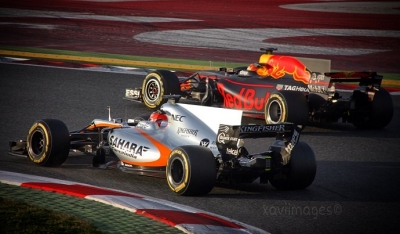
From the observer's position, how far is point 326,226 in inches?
316

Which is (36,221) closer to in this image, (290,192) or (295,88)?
(290,192)

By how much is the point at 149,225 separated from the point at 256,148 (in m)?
4.72

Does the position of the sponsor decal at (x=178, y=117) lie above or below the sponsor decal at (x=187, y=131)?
above

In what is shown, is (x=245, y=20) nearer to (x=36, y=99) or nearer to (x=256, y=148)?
(x=36, y=99)

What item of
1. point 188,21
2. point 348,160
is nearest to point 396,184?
point 348,160

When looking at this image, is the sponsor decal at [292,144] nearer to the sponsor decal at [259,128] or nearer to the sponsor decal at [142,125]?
the sponsor decal at [259,128]

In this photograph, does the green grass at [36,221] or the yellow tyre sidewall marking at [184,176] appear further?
the yellow tyre sidewall marking at [184,176]

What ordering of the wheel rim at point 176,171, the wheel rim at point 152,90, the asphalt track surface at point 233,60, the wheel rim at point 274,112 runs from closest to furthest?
the asphalt track surface at point 233,60, the wheel rim at point 176,171, the wheel rim at point 274,112, the wheel rim at point 152,90

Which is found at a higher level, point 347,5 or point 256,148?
point 347,5

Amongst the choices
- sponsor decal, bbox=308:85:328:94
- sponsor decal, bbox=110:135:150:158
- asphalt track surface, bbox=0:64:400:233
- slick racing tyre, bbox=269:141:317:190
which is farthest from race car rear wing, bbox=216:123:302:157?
sponsor decal, bbox=308:85:328:94

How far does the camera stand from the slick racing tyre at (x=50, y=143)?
32.9ft

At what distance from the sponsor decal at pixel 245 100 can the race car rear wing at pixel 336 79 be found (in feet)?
2.63

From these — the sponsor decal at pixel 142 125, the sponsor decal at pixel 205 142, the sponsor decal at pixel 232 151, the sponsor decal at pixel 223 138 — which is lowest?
the sponsor decal at pixel 232 151

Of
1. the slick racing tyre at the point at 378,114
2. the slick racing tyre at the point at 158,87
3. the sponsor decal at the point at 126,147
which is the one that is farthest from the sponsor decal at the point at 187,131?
the slick racing tyre at the point at 158,87
